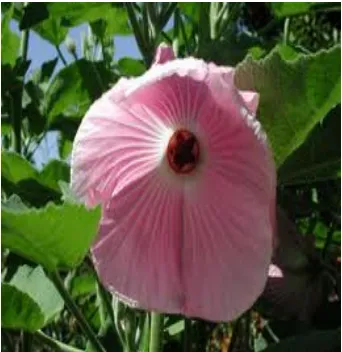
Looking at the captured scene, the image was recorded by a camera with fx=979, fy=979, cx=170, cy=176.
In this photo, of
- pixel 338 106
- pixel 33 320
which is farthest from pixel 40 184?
pixel 338 106

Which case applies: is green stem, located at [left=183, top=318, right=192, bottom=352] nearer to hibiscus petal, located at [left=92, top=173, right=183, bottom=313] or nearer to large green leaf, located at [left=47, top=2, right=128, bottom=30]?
hibiscus petal, located at [left=92, top=173, right=183, bottom=313]

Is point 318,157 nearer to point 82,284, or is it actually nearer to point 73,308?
point 73,308

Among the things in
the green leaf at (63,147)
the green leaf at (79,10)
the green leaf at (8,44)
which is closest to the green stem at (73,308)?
the green leaf at (79,10)

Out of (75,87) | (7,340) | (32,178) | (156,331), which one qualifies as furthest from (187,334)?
(75,87)

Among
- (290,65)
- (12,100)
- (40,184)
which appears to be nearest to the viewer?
(290,65)

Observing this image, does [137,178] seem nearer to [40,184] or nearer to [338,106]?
[338,106]
